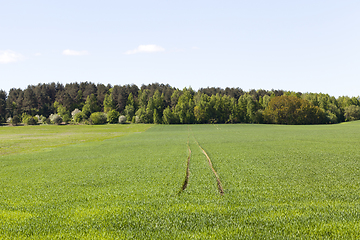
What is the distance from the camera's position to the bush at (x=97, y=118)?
421ft

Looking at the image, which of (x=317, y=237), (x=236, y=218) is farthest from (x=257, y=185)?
(x=317, y=237)

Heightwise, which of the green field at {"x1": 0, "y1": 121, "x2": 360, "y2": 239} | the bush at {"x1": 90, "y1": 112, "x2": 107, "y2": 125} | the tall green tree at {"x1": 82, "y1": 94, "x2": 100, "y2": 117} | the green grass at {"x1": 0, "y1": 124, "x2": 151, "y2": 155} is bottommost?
the green grass at {"x1": 0, "y1": 124, "x2": 151, "y2": 155}

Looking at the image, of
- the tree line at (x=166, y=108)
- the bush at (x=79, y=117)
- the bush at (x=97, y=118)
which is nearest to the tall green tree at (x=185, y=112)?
the tree line at (x=166, y=108)

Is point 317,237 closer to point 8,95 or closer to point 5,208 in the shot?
point 5,208

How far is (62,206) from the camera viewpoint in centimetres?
1127

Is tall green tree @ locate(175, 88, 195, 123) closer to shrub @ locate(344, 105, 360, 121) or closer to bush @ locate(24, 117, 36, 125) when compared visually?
bush @ locate(24, 117, 36, 125)

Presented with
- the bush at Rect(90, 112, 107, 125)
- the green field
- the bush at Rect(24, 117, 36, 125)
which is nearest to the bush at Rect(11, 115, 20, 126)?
the bush at Rect(24, 117, 36, 125)

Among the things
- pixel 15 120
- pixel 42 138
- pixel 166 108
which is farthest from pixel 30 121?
pixel 42 138

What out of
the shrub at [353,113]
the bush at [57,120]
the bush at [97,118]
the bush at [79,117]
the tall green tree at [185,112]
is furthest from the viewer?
the shrub at [353,113]

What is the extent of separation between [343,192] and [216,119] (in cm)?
12313

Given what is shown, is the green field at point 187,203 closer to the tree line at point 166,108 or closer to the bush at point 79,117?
the tree line at point 166,108

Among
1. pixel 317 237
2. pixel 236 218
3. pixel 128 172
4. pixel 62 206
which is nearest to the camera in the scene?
pixel 317 237

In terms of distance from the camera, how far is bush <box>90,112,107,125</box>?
12825cm

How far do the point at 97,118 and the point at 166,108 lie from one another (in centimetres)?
3985
